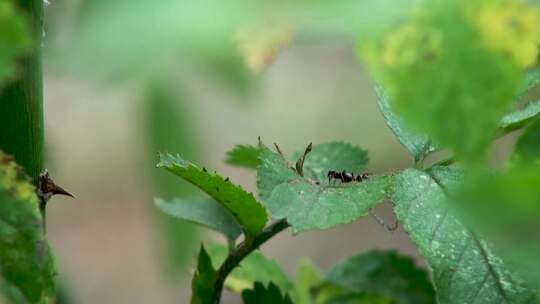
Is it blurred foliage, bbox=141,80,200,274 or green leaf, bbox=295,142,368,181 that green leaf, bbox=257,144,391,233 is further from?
blurred foliage, bbox=141,80,200,274

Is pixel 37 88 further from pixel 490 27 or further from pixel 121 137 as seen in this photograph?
A: pixel 121 137

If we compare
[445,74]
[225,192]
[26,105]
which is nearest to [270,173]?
[225,192]

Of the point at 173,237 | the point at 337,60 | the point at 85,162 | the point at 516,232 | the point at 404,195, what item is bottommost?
the point at 516,232

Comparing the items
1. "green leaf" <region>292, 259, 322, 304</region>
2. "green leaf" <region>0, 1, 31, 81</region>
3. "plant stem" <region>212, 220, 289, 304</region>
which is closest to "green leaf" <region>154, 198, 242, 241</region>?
"plant stem" <region>212, 220, 289, 304</region>

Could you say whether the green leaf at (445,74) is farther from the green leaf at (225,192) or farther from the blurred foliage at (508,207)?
the green leaf at (225,192)

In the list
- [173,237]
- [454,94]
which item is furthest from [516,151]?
[173,237]

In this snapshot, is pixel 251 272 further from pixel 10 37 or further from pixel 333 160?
pixel 10 37

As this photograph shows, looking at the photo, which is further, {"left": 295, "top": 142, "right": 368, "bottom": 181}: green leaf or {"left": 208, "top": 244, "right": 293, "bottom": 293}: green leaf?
{"left": 208, "top": 244, "right": 293, "bottom": 293}: green leaf
